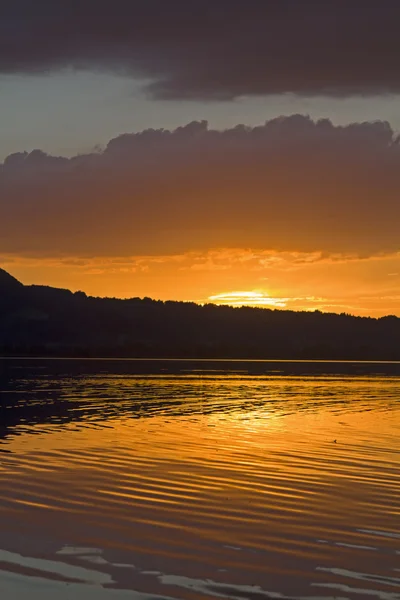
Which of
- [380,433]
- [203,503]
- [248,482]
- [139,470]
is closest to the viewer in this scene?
[203,503]

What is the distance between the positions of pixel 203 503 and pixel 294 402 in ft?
118

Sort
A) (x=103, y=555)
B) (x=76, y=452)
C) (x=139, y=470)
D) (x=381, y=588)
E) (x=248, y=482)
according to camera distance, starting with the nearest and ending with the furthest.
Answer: (x=381, y=588)
(x=103, y=555)
(x=248, y=482)
(x=139, y=470)
(x=76, y=452)

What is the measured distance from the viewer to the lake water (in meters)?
12.4

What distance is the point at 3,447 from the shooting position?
1065 inches

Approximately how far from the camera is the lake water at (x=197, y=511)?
40.8ft

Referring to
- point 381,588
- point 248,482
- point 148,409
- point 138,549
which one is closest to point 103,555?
point 138,549

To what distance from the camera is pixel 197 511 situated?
17297 millimetres

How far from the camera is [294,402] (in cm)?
5359

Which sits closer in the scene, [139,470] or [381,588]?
[381,588]

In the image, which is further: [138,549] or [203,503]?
[203,503]

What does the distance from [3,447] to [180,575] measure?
50.6 feet

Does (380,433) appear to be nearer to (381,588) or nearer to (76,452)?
(76,452)

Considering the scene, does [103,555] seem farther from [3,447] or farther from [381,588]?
[3,447]

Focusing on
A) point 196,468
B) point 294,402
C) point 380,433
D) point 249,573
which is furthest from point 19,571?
point 294,402
